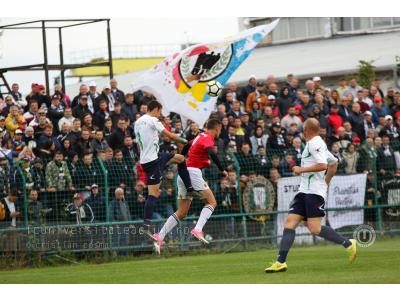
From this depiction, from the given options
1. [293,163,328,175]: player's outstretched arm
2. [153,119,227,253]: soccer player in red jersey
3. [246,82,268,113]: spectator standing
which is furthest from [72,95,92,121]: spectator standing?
[293,163,328,175]: player's outstretched arm

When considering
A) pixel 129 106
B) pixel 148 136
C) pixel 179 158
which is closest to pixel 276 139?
pixel 129 106

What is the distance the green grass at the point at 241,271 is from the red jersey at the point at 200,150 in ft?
5.75

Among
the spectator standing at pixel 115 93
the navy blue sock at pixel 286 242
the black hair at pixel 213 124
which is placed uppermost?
the spectator standing at pixel 115 93

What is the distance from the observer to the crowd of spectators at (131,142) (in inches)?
778

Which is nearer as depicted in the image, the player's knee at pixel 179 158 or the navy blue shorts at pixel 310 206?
the navy blue shorts at pixel 310 206

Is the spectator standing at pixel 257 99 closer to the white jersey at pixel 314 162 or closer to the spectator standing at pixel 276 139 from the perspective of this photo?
the spectator standing at pixel 276 139

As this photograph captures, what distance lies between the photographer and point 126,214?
68.2ft

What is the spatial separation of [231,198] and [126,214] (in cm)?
258

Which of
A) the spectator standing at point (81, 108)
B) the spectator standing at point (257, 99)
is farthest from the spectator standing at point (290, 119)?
the spectator standing at point (81, 108)

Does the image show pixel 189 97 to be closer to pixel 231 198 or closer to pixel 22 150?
pixel 231 198

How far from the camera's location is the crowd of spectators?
19.8 m

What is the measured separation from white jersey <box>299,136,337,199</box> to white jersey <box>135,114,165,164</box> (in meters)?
3.35

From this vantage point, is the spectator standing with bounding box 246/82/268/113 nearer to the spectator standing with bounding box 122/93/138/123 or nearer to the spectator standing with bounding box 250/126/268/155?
the spectator standing with bounding box 250/126/268/155

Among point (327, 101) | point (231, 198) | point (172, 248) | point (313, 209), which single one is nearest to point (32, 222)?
point (172, 248)
